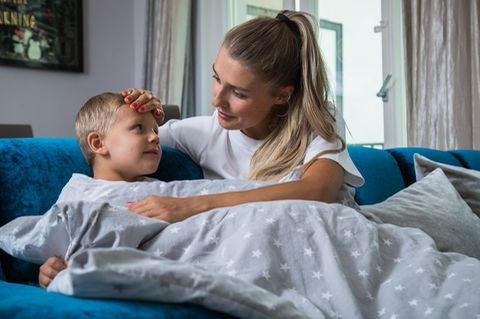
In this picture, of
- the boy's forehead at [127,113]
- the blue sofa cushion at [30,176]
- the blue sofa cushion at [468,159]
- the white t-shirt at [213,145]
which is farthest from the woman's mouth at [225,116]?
the blue sofa cushion at [468,159]

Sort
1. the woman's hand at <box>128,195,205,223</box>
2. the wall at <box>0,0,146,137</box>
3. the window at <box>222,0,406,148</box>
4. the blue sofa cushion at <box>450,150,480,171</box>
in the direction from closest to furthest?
1. the woman's hand at <box>128,195,205,223</box>
2. the blue sofa cushion at <box>450,150,480,171</box>
3. the window at <box>222,0,406,148</box>
4. the wall at <box>0,0,146,137</box>

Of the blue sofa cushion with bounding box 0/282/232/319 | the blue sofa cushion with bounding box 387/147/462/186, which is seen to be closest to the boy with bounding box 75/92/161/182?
the blue sofa cushion with bounding box 0/282/232/319

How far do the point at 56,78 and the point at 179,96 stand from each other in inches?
37.5

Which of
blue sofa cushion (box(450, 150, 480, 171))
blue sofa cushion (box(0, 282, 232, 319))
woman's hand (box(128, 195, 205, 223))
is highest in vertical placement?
A: blue sofa cushion (box(450, 150, 480, 171))

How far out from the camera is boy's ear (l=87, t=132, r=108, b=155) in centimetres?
145

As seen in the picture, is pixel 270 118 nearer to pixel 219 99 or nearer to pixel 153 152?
pixel 219 99

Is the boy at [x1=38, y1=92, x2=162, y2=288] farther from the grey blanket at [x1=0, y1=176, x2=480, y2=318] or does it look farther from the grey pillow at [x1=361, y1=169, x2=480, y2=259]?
the grey pillow at [x1=361, y1=169, x2=480, y2=259]

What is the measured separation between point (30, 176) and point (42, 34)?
3691 mm

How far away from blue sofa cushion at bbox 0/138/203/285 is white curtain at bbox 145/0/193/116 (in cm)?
336

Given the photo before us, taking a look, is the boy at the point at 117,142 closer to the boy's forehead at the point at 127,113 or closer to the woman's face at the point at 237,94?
the boy's forehead at the point at 127,113

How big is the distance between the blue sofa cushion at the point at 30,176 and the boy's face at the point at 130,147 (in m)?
0.08

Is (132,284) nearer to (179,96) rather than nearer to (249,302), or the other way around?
(249,302)

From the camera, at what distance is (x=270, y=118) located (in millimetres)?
1698

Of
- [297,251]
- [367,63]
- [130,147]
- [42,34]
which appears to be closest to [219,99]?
[130,147]
